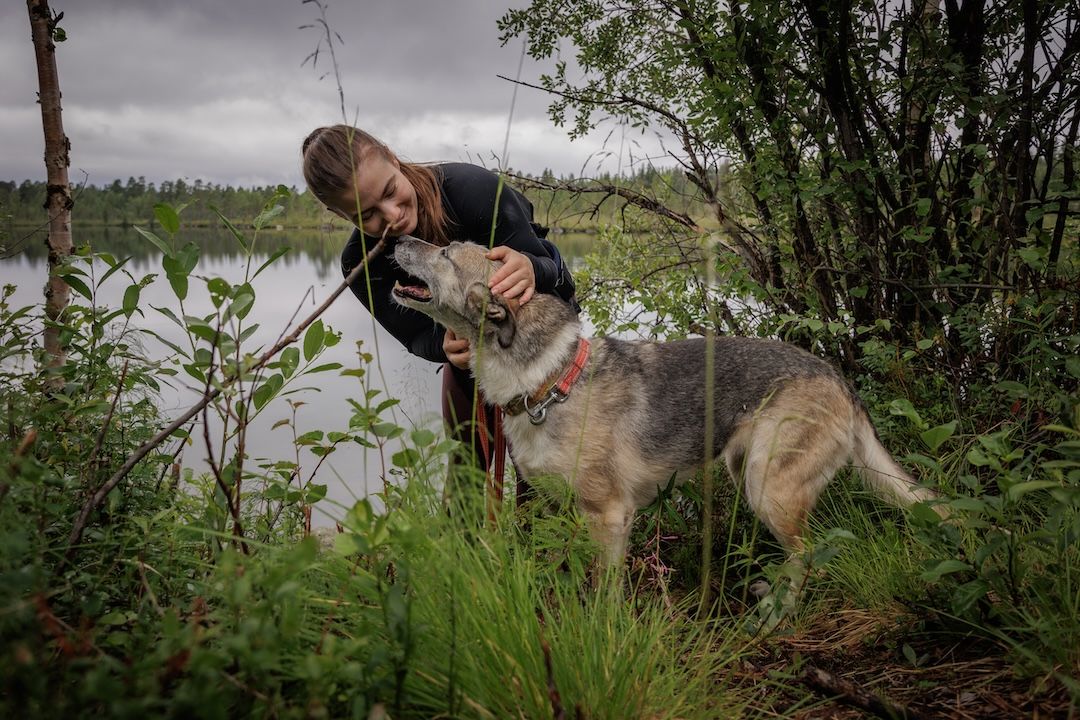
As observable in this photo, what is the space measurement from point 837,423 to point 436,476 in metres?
2.45

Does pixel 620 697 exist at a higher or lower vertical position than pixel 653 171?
lower

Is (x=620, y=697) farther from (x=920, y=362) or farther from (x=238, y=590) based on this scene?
(x=920, y=362)

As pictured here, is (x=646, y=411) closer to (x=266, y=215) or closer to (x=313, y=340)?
(x=313, y=340)

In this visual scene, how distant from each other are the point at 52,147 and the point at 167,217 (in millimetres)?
2491

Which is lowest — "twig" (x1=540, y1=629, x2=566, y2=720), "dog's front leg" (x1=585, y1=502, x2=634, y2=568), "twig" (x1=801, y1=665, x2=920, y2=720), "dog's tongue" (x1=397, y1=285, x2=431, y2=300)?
"dog's front leg" (x1=585, y1=502, x2=634, y2=568)

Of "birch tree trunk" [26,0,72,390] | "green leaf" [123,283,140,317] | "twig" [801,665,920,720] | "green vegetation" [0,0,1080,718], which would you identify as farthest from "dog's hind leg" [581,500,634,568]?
"birch tree trunk" [26,0,72,390]

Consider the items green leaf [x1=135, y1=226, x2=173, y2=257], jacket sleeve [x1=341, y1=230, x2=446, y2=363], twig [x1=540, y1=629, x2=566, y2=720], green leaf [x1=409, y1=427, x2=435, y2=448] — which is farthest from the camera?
jacket sleeve [x1=341, y1=230, x2=446, y2=363]

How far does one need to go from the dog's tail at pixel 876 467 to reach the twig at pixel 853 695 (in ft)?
5.54

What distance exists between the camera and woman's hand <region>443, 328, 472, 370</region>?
4009 mm

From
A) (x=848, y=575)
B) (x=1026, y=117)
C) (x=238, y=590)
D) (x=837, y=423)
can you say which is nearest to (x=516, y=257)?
(x=837, y=423)

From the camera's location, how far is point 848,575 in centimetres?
280

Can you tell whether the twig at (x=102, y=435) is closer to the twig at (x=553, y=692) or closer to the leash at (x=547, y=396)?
the twig at (x=553, y=692)

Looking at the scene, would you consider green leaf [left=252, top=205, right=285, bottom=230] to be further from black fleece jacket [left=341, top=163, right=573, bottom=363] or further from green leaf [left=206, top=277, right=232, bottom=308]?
black fleece jacket [left=341, top=163, right=573, bottom=363]

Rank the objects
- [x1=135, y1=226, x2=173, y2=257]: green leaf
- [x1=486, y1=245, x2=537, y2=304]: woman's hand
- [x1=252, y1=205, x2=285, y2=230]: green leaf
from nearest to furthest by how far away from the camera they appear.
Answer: [x1=135, y1=226, x2=173, y2=257]: green leaf
[x1=252, y1=205, x2=285, y2=230]: green leaf
[x1=486, y1=245, x2=537, y2=304]: woman's hand
